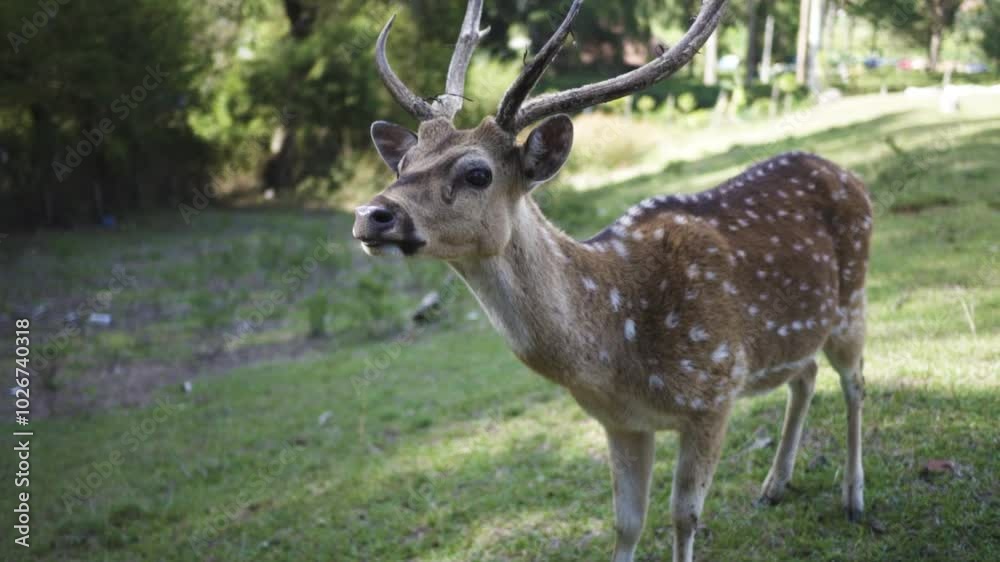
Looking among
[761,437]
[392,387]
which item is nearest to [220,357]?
[392,387]

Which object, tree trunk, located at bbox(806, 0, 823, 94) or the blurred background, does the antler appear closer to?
the blurred background

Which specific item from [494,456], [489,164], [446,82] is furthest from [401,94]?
[494,456]

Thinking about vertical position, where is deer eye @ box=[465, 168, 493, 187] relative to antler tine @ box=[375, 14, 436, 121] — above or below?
below

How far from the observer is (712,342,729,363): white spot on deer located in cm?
379

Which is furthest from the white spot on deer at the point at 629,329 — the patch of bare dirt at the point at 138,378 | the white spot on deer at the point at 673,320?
the patch of bare dirt at the point at 138,378

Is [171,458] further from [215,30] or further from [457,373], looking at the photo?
[215,30]

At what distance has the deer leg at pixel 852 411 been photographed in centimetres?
445

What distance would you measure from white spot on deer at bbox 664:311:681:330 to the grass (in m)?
1.35

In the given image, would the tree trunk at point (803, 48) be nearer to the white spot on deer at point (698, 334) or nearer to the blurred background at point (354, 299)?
the blurred background at point (354, 299)

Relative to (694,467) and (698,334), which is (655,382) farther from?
(694,467)

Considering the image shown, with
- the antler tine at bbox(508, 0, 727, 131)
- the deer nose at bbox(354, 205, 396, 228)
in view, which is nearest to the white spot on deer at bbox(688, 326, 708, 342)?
the antler tine at bbox(508, 0, 727, 131)

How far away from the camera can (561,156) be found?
357 centimetres

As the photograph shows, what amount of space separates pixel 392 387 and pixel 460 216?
522 cm

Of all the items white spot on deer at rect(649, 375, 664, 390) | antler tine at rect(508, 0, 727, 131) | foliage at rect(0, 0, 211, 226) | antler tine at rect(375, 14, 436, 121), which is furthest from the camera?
foliage at rect(0, 0, 211, 226)
